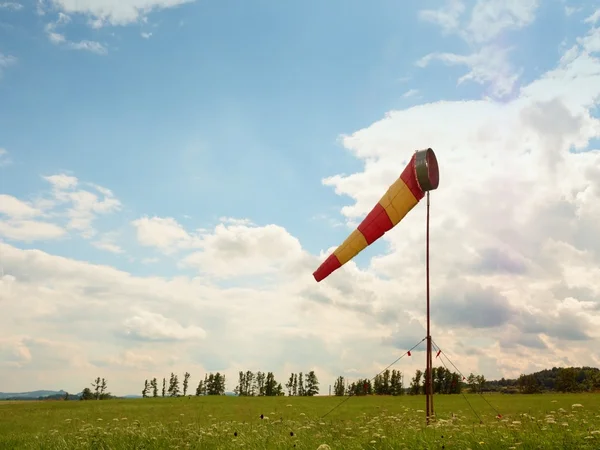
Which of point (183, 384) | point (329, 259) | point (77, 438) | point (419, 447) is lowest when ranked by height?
point (183, 384)

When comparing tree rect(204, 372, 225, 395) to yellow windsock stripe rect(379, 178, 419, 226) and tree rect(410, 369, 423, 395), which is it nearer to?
tree rect(410, 369, 423, 395)

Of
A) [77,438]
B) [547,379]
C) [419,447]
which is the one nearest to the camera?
[419,447]

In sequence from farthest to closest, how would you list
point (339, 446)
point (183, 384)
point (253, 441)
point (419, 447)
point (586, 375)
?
point (183, 384)
point (586, 375)
point (253, 441)
point (339, 446)
point (419, 447)

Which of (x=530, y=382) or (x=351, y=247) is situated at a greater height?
(x=351, y=247)

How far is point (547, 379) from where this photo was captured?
14338 centimetres

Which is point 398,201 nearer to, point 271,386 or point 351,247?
point 351,247

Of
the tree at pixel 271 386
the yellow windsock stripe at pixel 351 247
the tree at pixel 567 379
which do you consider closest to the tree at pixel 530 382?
the tree at pixel 567 379

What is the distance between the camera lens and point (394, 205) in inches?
690

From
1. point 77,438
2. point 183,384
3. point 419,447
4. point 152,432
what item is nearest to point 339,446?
point 419,447

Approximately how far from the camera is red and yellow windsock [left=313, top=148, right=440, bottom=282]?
55.3 ft

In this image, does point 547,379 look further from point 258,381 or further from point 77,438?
point 77,438

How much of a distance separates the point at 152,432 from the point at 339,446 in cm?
717

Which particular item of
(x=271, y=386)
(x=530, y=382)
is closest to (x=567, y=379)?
(x=530, y=382)

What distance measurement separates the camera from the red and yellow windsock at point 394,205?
1684 centimetres
